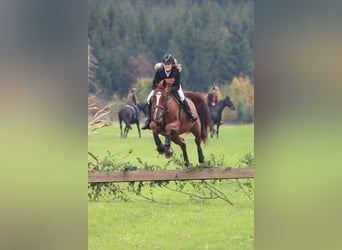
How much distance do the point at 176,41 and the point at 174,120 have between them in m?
0.65

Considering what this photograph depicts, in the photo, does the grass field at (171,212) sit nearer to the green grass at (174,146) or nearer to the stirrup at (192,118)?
the green grass at (174,146)

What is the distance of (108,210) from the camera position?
14.8 ft

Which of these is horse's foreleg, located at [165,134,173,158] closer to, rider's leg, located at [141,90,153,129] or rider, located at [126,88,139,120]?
rider's leg, located at [141,90,153,129]

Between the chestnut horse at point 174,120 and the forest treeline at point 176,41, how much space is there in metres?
0.14

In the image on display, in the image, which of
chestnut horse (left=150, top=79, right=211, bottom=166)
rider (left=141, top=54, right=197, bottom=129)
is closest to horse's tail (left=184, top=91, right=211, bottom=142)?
chestnut horse (left=150, top=79, right=211, bottom=166)

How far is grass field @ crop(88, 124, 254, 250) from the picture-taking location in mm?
4484

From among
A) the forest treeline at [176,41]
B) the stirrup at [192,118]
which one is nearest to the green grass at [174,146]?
the stirrup at [192,118]

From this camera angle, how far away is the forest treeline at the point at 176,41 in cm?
447

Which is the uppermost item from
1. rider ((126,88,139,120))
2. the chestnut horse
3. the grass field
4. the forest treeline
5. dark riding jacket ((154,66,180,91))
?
A: the forest treeline

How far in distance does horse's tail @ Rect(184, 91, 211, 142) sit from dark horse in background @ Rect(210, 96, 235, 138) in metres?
0.04

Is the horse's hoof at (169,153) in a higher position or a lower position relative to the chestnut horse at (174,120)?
lower

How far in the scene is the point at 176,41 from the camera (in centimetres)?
459

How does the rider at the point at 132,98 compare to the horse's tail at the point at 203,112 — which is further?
the horse's tail at the point at 203,112
